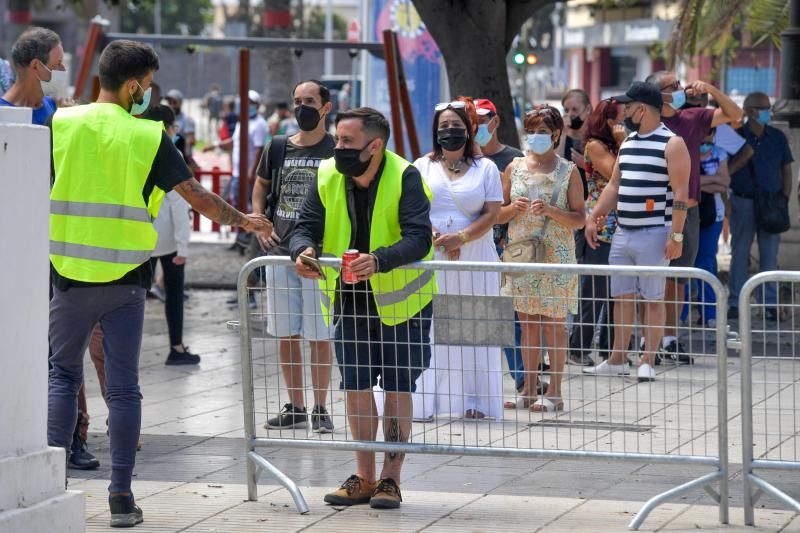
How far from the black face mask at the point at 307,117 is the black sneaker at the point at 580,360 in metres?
2.42

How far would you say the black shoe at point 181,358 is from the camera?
10297mm

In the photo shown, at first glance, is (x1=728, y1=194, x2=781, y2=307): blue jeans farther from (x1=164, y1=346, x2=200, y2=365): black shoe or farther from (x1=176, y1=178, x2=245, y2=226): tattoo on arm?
(x1=176, y1=178, x2=245, y2=226): tattoo on arm

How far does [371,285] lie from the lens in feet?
20.0

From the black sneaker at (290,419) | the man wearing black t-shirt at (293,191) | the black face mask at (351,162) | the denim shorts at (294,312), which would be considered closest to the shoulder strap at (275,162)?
the man wearing black t-shirt at (293,191)

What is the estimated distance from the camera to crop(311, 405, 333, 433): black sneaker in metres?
6.46

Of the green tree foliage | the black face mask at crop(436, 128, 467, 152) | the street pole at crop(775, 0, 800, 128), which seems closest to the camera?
the black face mask at crop(436, 128, 467, 152)

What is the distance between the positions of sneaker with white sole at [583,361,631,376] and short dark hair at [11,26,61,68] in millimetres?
3099

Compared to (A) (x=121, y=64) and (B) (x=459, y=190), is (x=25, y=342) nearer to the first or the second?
(A) (x=121, y=64)

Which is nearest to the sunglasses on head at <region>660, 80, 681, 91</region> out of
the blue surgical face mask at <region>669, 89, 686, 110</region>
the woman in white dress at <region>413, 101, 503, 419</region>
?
the blue surgical face mask at <region>669, 89, 686, 110</region>

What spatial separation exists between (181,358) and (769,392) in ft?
17.4

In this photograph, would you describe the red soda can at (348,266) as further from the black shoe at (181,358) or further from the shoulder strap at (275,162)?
the black shoe at (181,358)

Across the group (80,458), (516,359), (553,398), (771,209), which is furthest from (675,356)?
(771,209)

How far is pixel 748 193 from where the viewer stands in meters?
12.3

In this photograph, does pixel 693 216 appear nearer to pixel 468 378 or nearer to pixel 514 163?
pixel 514 163
